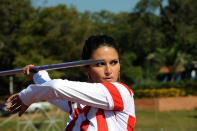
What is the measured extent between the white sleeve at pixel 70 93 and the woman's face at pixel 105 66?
0.19 meters

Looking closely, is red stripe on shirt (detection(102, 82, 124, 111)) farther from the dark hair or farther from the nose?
the dark hair

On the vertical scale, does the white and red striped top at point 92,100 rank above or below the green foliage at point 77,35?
below

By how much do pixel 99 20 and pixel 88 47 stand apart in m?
42.3

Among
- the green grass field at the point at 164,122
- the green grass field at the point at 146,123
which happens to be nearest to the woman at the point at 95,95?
the green grass field at the point at 146,123

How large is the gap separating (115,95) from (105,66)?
0.71 ft

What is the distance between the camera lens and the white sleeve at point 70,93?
1586mm

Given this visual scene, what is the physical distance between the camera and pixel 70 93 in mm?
1615

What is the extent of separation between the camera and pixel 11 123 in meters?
15.0

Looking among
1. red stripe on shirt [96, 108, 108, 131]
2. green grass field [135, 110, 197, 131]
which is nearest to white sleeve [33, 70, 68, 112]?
red stripe on shirt [96, 108, 108, 131]

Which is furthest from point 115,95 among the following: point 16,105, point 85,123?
point 16,105

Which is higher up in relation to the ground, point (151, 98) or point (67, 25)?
point (67, 25)

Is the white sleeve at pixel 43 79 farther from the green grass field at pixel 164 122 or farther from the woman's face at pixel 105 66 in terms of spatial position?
the green grass field at pixel 164 122

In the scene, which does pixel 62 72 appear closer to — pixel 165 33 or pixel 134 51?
pixel 165 33

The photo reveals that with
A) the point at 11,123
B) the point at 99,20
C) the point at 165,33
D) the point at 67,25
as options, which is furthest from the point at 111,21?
the point at 11,123
